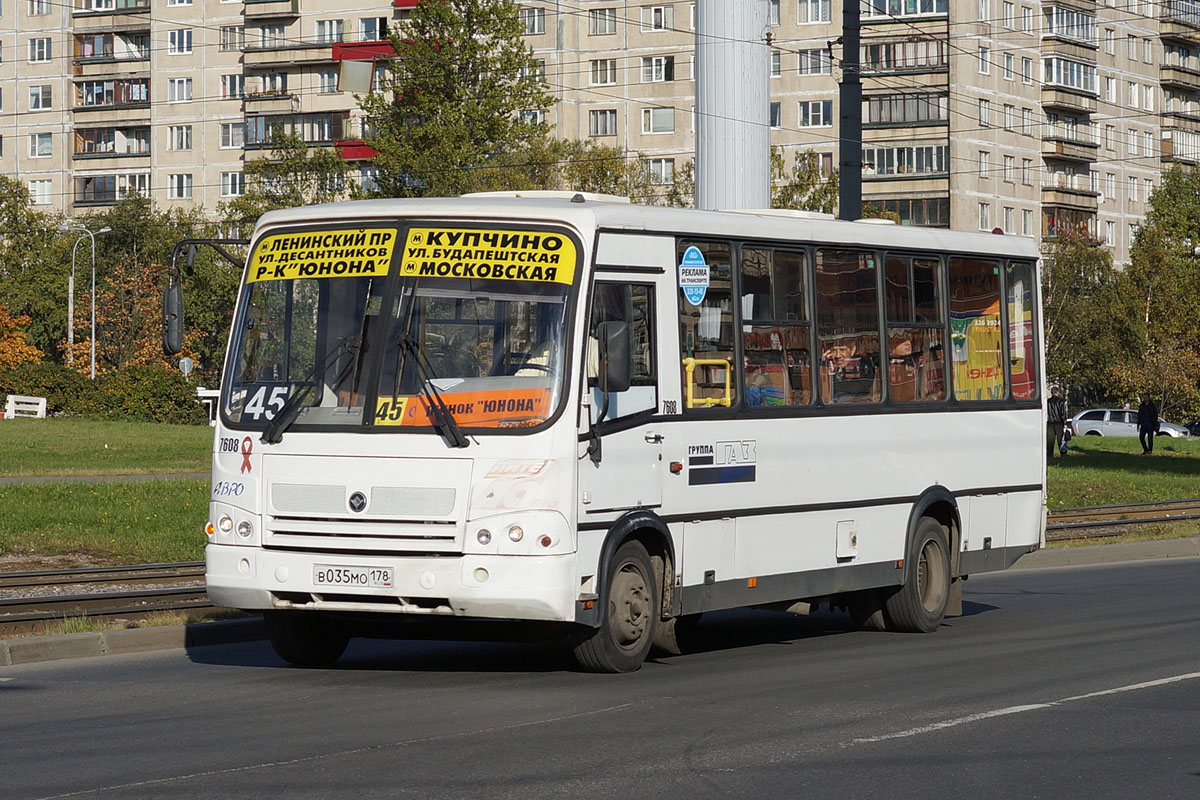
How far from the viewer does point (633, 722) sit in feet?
32.8

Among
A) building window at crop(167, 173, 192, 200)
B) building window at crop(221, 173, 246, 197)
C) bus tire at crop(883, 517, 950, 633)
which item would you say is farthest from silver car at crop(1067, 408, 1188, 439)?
bus tire at crop(883, 517, 950, 633)

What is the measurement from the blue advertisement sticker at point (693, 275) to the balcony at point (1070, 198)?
9209 centimetres

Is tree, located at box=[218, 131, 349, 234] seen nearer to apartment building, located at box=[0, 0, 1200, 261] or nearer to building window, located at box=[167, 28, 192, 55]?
apartment building, located at box=[0, 0, 1200, 261]

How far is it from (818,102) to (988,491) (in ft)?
285

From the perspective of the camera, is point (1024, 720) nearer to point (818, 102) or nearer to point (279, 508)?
point (279, 508)

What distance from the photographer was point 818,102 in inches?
3979

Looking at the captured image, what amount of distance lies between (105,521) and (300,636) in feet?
43.7

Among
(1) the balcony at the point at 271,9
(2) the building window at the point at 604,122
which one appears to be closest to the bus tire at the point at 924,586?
(2) the building window at the point at 604,122

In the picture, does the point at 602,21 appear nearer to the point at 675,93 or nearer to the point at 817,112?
the point at 675,93

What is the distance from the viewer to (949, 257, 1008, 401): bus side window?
15797 millimetres

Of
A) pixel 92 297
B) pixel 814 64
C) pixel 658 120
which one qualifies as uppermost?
pixel 814 64

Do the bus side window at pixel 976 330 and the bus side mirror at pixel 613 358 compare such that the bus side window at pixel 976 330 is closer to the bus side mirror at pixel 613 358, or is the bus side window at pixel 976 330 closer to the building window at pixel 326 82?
the bus side mirror at pixel 613 358

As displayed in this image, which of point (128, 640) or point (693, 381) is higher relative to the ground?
point (693, 381)

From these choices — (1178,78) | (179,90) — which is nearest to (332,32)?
(179,90)
